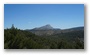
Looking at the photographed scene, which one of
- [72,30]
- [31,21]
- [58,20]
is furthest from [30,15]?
[72,30]

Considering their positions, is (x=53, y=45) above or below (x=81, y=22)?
below

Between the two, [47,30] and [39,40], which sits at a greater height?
[47,30]

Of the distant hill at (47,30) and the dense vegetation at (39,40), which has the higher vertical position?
the distant hill at (47,30)

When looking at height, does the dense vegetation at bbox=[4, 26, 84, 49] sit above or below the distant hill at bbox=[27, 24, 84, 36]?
below

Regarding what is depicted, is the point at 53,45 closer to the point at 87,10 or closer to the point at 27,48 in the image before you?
the point at 27,48

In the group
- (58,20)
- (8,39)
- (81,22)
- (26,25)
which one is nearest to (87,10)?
(81,22)

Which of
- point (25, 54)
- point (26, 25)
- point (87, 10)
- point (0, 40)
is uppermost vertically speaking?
point (87, 10)

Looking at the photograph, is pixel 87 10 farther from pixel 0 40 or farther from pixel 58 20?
pixel 0 40
